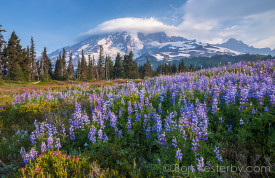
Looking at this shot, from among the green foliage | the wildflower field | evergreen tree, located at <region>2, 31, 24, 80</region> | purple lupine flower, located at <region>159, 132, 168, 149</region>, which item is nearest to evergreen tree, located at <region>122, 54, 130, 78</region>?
evergreen tree, located at <region>2, 31, 24, 80</region>

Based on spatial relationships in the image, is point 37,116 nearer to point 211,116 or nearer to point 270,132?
point 211,116

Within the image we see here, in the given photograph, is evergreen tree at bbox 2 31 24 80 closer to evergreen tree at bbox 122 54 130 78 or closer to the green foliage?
evergreen tree at bbox 122 54 130 78

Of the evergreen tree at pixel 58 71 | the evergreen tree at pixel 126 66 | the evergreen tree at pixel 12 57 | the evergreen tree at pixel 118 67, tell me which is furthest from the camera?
the evergreen tree at pixel 118 67

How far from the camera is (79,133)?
4875mm

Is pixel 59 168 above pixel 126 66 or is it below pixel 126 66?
below

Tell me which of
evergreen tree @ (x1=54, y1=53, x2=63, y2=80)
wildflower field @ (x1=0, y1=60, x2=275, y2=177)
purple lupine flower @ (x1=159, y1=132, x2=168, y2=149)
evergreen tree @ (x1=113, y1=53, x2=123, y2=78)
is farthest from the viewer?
evergreen tree @ (x1=113, y1=53, x2=123, y2=78)

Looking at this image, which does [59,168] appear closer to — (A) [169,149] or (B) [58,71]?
(A) [169,149]

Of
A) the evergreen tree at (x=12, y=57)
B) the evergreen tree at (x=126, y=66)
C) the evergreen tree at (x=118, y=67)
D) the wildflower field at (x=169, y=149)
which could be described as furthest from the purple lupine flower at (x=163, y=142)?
the evergreen tree at (x=118, y=67)

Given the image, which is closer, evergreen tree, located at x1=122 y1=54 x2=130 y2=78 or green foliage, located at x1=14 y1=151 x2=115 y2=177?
green foliage, located at x1=14 y1=151 x2=115 y2=177

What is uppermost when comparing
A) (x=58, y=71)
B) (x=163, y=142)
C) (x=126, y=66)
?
(x=126, y=66)

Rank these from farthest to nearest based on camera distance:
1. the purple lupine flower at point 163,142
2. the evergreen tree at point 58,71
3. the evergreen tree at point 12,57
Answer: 1. the evergreen tree at point 58,71
2. the evergreen tree at point 12,57
3. the purple lupine flower at point 163,142

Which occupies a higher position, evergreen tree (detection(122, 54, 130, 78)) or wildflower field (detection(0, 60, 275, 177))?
evergreen tree (detection(122, 54, 130, 78))

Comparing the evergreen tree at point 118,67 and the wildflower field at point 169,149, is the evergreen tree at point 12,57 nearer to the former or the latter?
the evergreen tree at point 118,67

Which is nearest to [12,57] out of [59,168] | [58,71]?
[58,71]
